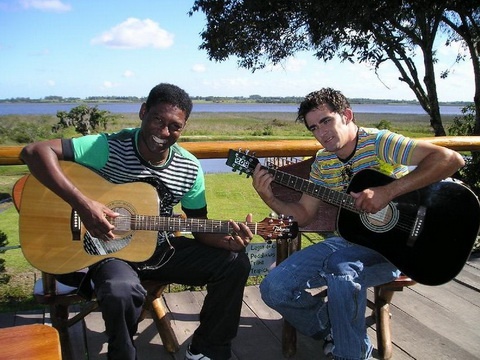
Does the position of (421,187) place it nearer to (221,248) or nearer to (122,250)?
(221,248)

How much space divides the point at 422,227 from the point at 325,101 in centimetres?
84

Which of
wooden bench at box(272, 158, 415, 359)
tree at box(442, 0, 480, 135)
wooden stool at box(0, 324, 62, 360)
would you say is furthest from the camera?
tree at box(442, 0, 480, 135)

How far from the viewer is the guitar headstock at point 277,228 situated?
7.59 feet

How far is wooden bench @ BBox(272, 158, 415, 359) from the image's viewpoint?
8.16 feet

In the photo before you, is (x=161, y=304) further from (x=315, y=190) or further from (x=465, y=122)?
(x=465, y=122)

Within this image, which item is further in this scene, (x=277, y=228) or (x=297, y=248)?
(x=297, y=248)

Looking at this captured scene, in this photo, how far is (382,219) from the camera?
91.8 inches

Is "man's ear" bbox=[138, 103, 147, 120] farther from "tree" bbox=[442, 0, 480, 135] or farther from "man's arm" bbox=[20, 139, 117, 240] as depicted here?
"tree" bbox=[442, 0, 480, 135]

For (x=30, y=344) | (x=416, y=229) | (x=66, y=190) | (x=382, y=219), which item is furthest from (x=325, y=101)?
(x=30, y=344)

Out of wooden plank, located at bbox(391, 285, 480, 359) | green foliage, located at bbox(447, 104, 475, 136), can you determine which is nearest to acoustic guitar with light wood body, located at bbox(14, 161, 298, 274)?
wooden plank, located at bbox(391, 285, 480, 359)

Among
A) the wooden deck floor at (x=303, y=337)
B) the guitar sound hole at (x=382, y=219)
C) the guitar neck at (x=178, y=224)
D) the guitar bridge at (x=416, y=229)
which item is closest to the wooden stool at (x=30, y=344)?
the guitar neck at (x=178, y=224)

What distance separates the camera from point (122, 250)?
2.22 meters

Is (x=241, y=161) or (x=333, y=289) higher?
(x=241, y=161)

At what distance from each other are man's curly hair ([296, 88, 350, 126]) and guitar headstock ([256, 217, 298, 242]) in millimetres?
605
